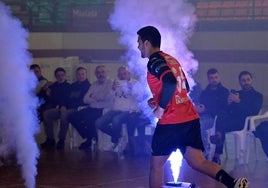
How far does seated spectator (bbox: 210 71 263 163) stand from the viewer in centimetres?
985

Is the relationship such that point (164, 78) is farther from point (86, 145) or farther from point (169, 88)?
point (86, 145)

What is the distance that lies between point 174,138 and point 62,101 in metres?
6.02

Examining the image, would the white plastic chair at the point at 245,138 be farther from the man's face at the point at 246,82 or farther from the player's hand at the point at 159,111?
the player's hand at the point at 159,111

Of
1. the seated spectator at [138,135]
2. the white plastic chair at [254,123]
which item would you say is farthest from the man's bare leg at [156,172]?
the seated spectator at [138,135]

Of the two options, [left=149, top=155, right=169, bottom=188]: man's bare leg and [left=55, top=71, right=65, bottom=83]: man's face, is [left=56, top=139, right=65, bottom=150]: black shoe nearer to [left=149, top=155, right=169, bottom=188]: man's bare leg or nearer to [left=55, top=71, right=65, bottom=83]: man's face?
[left=55, top=71, right=65, bottom=83]: man's face

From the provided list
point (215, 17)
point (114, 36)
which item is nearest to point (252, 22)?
point (215, 17)

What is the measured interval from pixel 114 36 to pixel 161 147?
7650 mm

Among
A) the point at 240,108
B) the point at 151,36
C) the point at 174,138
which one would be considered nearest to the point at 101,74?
the point at 240,108

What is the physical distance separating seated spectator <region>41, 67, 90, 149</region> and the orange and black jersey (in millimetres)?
5698

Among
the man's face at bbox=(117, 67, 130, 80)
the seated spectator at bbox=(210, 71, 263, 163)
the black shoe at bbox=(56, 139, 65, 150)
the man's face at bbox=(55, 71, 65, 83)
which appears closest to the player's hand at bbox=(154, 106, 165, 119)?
the seated spectator at bbox=(210, 71, 263, 163)

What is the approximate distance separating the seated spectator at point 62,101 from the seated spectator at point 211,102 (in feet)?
7.65

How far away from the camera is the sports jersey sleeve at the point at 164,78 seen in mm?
5758

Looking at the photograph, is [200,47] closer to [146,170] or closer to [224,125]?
[224,125]

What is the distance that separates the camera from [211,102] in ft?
33.2
